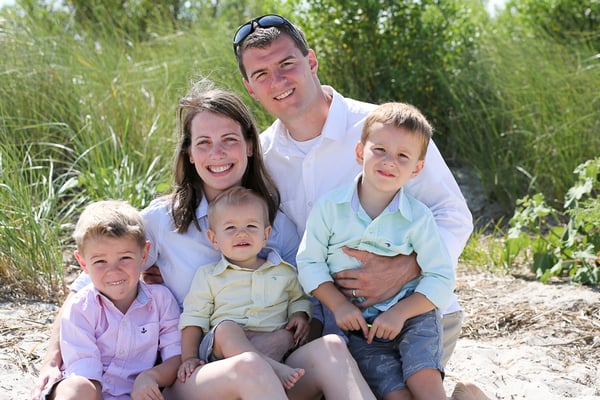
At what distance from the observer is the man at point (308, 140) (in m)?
3.20

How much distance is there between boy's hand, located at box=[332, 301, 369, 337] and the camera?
9.43 ft

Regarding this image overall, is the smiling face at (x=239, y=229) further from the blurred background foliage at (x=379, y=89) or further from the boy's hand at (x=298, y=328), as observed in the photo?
the blurred background foliage at (x=379, y=89)

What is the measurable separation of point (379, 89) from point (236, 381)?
425 centimetres

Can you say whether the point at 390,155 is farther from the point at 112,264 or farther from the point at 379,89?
the point at 379,89

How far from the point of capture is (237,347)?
280 centimetres

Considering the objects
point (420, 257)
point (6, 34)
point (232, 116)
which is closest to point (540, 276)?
point (420, 257)

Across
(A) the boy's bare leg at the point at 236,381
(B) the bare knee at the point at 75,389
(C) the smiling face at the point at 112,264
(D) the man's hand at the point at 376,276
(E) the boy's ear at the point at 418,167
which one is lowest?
(A) the boy's bare leg at the point at 236,381

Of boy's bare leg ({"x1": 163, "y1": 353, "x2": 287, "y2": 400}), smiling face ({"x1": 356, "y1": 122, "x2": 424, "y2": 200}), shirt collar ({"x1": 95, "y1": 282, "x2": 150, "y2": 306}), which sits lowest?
boy's bare leg ({"x1": 163, "y1": 353, "x2": 287, "y2": 400})

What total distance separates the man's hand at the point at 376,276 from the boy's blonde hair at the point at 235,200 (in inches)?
Result: 13.7

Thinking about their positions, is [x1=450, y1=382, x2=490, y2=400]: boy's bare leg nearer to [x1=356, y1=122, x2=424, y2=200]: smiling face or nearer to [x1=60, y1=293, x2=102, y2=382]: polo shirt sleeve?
[x1=356, y1=122, x2=424, y2=200]: smiling face

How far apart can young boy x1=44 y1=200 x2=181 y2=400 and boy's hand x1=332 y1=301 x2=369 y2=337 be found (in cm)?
61

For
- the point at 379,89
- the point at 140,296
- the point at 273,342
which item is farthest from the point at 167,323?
the point at 379,89

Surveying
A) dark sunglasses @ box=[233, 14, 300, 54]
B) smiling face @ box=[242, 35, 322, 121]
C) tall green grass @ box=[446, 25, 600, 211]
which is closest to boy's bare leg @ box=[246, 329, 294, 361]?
smiling face @ box=[242, 35, 322, 121]

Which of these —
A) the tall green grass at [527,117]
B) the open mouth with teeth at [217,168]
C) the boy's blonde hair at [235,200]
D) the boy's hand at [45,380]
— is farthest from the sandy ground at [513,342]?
the tall green grass at [527,117]
